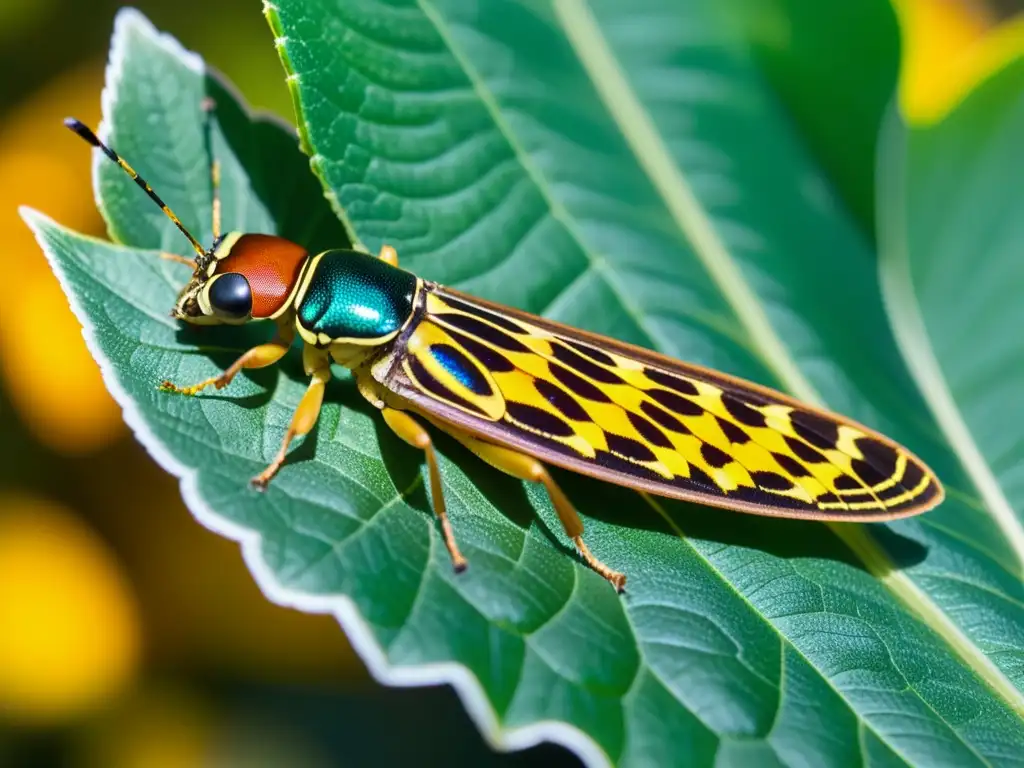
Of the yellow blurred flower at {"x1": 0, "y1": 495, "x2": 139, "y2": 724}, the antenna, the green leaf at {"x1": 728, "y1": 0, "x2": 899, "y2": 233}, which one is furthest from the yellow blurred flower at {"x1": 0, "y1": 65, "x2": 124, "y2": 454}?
the green leaf at {"x1": 728, "y1": 0, "x2": 899, "y2": 233}

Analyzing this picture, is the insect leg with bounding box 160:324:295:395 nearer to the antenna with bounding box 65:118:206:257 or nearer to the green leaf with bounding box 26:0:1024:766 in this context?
the green leaf with bounding box 26:0:1024:766

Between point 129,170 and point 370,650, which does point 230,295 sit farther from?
point 370,650

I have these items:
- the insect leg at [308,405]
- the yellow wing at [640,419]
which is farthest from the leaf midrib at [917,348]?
the insect leg at [308,405]

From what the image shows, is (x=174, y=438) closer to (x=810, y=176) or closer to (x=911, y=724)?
(x=911, y=724)

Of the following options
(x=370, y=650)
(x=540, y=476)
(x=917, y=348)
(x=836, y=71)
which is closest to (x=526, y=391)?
(x=540, y=476)

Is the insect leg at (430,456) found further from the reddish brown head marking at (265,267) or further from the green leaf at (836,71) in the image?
the green leaf at (836,71)

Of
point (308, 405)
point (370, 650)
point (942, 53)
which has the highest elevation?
point (308, 405)
